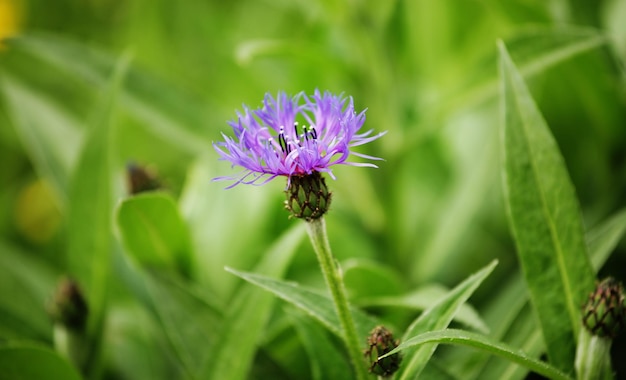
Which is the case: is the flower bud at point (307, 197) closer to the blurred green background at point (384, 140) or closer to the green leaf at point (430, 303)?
the green leaf at point (430, 303)

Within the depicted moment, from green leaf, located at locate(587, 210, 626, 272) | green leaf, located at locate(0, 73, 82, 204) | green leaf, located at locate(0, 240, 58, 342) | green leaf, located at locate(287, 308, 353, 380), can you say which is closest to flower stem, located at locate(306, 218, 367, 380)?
green leaf, located at locate(287, 308, 353, 380)

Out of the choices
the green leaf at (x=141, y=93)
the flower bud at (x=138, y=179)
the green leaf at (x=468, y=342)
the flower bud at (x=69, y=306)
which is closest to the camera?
the green leaf at (x=468, y=342)

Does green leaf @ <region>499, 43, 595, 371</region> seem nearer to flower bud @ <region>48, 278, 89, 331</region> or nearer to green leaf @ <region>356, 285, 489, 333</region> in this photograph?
green leaf @ <region>356, 285, 489, 333</region>

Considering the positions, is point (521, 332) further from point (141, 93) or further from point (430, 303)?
point (141, 93)

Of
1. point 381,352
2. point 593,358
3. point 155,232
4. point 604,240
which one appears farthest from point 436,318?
point 155,232

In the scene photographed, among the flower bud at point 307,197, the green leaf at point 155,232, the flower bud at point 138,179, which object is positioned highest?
the flower bud at point 138,179

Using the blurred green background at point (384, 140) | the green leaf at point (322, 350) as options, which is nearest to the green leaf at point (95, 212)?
the blurred green background at point (384, 140)

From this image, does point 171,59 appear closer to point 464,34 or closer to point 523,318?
point 464,34
